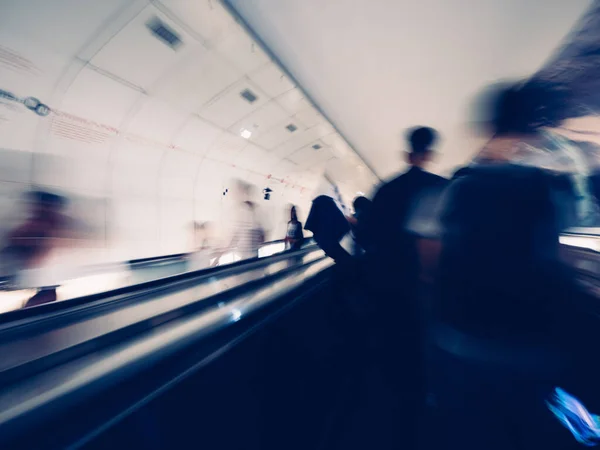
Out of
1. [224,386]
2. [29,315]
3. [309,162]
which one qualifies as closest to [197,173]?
[309,162]

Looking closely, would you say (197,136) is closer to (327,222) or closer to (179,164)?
(179,164)

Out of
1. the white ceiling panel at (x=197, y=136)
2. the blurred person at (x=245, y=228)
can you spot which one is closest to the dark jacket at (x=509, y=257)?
the blurred person at (x=245, y=228)

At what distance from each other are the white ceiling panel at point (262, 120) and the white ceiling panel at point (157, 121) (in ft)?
3.73

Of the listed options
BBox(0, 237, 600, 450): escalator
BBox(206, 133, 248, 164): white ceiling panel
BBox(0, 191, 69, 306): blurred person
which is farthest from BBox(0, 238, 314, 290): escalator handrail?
BBox(206, 133, 248, 164): white ceiling panel

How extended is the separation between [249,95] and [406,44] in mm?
2467

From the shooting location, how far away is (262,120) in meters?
5.57

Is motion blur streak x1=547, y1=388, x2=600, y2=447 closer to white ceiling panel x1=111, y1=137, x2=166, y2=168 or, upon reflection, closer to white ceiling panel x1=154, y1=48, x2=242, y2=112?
white ceiling panel x1=154, y1=48, x2=242, y2=112

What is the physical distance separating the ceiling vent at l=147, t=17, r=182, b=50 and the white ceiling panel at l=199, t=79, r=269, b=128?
110 cm

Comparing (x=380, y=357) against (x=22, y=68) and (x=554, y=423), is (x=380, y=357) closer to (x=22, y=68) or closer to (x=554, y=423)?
(x=554, y=423)

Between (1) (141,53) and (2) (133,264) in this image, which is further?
(2) (133,264)

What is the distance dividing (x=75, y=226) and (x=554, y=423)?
12.7 feet

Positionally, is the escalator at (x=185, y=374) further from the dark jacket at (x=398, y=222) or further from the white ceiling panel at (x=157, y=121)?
the white ceiling panel at (x=157, y=121)

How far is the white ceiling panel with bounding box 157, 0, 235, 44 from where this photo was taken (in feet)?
8.97

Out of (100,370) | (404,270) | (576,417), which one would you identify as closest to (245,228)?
(404,270)
